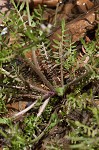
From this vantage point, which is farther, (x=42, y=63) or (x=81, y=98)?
(x=42, y=63)

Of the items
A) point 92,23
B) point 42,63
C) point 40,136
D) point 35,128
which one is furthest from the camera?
point 92,23

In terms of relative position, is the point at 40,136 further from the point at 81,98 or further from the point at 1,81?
the point at 1,81

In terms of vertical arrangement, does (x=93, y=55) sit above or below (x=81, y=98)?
above

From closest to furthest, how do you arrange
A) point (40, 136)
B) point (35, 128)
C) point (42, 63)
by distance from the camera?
1. point (40, 136)
2. point (35, 128)
3. point (42, 63)

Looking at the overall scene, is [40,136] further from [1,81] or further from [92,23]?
[92,23]

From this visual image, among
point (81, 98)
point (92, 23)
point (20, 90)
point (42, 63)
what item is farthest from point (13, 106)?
point (92, 23)

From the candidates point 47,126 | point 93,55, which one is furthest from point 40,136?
point 93,55

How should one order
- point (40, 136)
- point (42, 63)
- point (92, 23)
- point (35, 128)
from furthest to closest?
point (92, 23) < point (42, 63) < point (35, 128) < point (40, 136)

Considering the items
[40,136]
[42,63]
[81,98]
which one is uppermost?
[42,63]

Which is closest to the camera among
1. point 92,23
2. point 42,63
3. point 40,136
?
point 40,136
